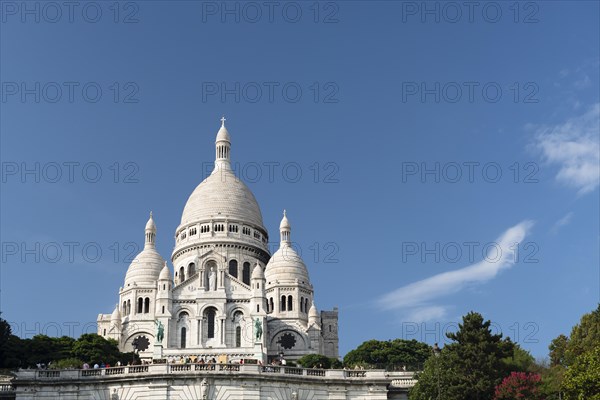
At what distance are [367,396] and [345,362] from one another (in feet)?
149

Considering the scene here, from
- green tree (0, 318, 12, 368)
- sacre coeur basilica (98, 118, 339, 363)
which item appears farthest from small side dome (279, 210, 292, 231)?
green tree (0, 318, 12, 368)

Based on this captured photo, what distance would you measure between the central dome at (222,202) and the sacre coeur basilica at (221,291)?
0.14 metres

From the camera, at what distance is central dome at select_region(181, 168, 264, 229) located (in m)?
129

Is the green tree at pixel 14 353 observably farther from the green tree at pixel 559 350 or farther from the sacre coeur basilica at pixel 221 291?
the green tree at pixel 559 350

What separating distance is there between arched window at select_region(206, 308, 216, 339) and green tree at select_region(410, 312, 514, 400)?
6271cm

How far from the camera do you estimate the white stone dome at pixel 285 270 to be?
405 feet

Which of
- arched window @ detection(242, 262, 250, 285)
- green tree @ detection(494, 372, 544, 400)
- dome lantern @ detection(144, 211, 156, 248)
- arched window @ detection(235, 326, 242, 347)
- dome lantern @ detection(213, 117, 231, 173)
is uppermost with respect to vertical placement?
dome lantern @ detection(213, 117, 231, 173)

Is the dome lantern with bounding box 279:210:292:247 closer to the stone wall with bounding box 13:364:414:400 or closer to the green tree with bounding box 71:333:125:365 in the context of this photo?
the green tree with bounding box 71:333:125:365

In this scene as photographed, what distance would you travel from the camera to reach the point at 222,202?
12988 cm

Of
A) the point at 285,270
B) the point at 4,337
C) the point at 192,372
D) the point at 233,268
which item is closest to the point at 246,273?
the point at 233,268

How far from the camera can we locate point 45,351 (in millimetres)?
86938

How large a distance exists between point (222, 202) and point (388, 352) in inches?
1731

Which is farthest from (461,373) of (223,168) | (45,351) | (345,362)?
(223,168)

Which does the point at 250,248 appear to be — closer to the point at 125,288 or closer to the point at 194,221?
the point at 194,221
